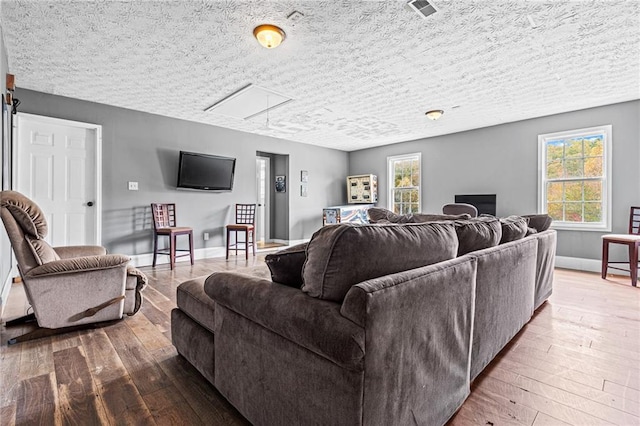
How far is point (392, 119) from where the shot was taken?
5.09 metres

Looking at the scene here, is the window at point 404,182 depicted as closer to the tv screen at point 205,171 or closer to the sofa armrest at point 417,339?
the tv screen at point 205,171

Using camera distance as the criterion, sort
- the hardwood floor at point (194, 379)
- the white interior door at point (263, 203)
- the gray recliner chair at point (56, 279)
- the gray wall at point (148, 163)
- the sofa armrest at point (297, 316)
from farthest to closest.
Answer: the white interior door at point (263, 203)
the gray wall at point (148, 163)
the gray recliner chair at point (56, 279)
the hardwood floor at point (194, 379)
the sofa armrest at point (297, 316)

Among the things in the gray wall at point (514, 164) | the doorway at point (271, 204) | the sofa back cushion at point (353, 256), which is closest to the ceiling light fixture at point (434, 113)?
the gray wall at point (514, 164)

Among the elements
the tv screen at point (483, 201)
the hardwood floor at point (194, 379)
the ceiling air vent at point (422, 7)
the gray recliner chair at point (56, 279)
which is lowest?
the hardwood floor at point (194, 379)

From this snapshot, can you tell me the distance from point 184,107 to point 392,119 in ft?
10.7

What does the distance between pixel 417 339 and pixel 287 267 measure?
53 centimetres

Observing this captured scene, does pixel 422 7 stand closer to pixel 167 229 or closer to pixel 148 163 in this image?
pixel 167 229

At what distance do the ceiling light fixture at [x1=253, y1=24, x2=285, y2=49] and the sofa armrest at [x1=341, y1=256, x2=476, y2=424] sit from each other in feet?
7.31

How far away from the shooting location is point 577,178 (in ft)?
15.3

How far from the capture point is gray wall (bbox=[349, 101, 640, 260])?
4215 mm

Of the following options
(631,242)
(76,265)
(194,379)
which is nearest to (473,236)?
(194,379)

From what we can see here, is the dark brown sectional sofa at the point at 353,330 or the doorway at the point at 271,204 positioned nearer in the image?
the dark brown sectional sofa at the point at 353,330

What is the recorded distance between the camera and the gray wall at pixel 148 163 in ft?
14.2

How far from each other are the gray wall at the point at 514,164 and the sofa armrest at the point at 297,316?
208 inches
